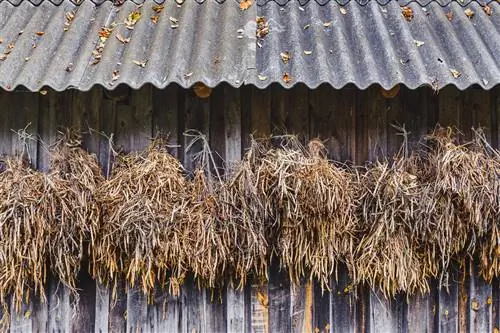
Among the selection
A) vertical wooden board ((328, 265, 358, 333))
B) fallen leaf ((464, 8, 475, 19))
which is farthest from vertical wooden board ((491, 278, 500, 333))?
fallen leaf ((464, 8, 475, 19))

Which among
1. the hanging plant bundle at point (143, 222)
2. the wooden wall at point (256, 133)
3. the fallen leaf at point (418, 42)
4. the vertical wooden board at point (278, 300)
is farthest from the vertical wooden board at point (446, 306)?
the hanging plant bundle at point (143, 222)

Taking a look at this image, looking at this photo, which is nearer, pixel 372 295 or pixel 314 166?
pixel 314 166

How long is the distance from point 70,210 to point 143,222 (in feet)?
1.29

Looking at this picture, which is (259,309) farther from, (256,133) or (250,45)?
(250,45)

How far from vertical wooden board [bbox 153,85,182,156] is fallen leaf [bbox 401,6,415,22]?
1409 mm

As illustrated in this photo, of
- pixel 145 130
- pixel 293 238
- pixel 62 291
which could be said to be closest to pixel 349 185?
pixel 293 238

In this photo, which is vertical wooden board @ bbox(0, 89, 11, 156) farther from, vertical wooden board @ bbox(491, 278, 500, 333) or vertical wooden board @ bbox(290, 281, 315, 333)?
vertical wooden board @ bbox(491, 278, 500, 333)

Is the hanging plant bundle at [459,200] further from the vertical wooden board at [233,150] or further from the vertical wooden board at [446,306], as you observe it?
the vertical wooden board at [233,150]

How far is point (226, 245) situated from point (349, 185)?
735 mm

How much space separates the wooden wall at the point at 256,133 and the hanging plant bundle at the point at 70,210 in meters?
0.16

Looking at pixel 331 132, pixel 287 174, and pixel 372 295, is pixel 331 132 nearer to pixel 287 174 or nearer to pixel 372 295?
pixel 287 174

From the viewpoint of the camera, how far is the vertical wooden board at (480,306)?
2.52 metres

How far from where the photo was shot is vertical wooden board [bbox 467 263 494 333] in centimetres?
252

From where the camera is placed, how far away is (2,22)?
101 inches
